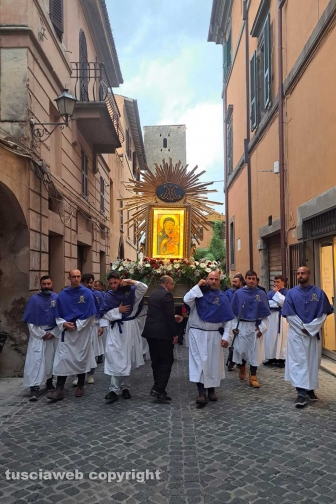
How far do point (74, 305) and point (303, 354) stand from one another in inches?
125

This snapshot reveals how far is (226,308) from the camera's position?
6.02 meters

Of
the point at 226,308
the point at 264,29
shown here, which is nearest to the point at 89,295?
the point at 226,308

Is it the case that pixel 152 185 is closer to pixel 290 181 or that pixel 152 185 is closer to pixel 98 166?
pixel 290 181

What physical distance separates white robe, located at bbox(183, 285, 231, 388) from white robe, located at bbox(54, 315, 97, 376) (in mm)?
1510

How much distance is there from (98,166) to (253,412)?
478 inches

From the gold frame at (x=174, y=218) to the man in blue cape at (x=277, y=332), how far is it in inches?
127

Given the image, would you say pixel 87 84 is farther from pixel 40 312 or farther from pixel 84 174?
pixel 40 312

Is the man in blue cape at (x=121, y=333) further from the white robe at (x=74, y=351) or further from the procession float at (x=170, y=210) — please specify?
the procession float at (x=170, y=210)

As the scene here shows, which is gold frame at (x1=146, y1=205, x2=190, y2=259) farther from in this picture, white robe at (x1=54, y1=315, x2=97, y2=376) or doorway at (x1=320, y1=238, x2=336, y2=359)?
white robe at (x1=54, y1=315, x2=97, y2=376)

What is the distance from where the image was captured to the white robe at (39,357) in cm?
629

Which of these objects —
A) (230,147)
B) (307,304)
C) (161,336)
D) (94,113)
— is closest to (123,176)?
(230,147)

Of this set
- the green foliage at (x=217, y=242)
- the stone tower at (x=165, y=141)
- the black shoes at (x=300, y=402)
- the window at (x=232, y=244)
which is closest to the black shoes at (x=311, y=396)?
the black shoes at (x=300, y=402)

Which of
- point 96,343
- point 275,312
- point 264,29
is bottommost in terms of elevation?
point 96,343

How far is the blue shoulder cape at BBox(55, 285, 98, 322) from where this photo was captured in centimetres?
632
